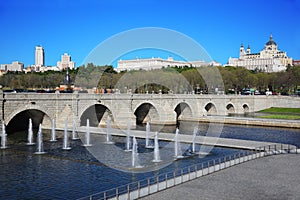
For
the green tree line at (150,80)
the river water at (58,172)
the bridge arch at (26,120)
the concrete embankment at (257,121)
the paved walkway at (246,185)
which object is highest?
the green tree line at (150,80)

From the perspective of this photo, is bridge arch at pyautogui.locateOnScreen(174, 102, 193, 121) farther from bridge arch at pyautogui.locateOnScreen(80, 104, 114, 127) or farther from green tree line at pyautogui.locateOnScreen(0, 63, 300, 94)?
bridge arch at pyautogui.locateOnScreen(80, 104, 114, 127)

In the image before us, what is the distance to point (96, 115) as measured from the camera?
5669cm

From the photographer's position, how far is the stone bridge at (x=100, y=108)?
137 ft

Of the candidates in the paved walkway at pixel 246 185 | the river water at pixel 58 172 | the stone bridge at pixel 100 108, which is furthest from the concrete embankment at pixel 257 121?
the paved walkway at pixel 246 185

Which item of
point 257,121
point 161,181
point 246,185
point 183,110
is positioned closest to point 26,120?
point 183,110

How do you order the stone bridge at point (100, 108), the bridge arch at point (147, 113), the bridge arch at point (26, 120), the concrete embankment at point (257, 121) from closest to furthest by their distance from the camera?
1. the stone bridge at point (100, 108)
2. the bridge arch at point (26, 120)
3. the concrete embankment at point (257, 121)
4. the bridge arch at point (147, 113)

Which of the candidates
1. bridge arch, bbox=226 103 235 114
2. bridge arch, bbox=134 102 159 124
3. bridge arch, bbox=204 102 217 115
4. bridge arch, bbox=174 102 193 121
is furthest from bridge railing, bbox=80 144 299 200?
bridge arch, bbox=226 103 235 114

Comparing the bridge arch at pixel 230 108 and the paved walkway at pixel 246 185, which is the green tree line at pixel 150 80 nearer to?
the bridge arch at pixel 230 108

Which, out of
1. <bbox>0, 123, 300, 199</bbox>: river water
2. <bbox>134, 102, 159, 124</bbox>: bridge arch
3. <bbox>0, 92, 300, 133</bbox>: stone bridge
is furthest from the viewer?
<bbox>134, 102, 159, 124</bbox>: bridge arch

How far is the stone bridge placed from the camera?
1645 inches

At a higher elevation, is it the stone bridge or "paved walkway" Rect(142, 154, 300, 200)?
the stone bridge

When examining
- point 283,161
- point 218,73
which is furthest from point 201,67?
point 283,161

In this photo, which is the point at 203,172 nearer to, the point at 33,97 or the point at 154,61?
the point at 33,97

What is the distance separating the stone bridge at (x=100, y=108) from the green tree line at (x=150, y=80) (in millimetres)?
16019
